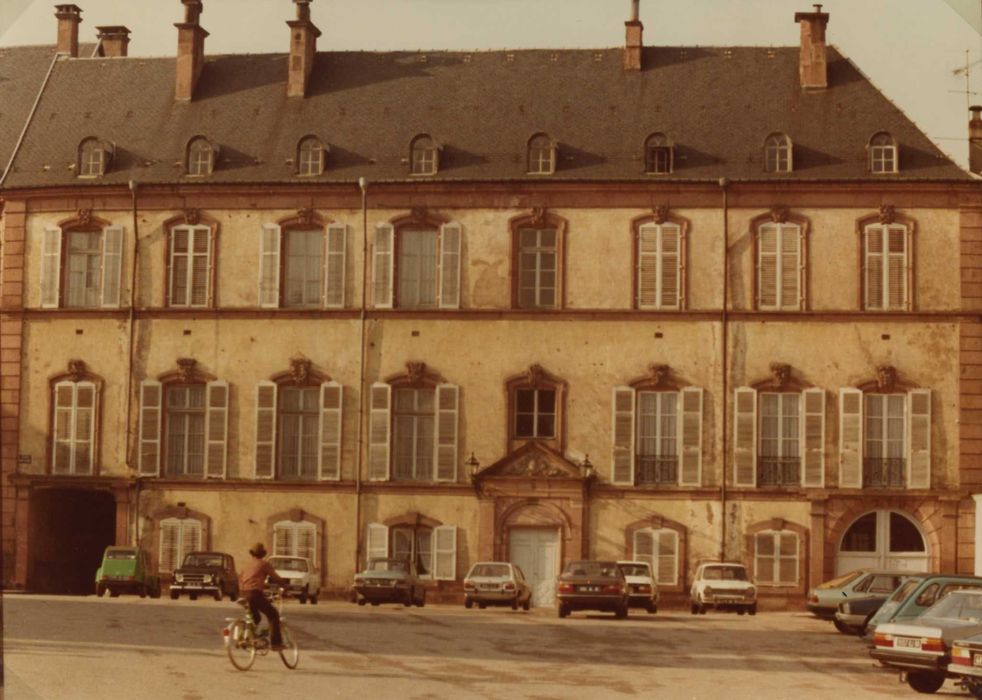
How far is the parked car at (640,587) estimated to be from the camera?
42094 mm

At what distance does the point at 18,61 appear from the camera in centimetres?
5628

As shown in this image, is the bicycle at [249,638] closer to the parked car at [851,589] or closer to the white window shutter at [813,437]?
the parked car at [851,589]

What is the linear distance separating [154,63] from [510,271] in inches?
528

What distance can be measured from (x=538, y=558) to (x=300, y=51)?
635 inches

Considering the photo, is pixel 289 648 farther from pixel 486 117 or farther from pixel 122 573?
pixel 486 117

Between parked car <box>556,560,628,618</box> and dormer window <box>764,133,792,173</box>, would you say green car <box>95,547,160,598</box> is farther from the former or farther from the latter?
dormer window <box>764,133,792,173</box>

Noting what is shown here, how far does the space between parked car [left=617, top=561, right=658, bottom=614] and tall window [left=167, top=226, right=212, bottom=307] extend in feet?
46.7

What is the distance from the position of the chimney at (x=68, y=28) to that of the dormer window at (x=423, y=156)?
13.2 metres

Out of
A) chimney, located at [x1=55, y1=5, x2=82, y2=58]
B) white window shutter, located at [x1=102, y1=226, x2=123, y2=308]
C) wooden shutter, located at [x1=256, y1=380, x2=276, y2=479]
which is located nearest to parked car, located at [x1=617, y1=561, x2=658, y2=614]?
wooden shutter, located at [x1=256, y1=380, x2=276, y2=479]

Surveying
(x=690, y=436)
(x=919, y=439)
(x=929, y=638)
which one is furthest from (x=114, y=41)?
(x=929, y=638)

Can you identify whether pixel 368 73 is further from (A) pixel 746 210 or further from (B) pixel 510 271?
(A) pixel 746 210

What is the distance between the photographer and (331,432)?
48.0 meters

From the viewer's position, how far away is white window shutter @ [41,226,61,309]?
49.5m

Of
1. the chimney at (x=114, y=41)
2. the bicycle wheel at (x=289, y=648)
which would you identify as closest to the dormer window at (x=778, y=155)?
the chimney at (x=114, y=41)
